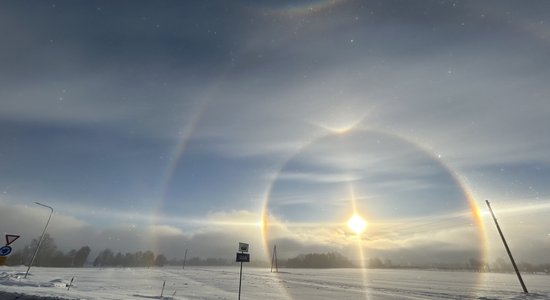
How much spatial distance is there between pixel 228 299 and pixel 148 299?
6039mm

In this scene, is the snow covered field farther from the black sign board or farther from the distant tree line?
the distant tree line

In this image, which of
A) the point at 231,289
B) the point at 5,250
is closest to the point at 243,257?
the point at 231,289

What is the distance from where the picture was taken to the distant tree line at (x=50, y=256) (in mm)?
144938

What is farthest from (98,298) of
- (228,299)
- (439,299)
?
(439,299)

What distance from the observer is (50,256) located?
15700cm

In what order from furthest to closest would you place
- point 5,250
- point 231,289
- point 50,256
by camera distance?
1. point 50,256
2. point 231,289
3. point 5,250

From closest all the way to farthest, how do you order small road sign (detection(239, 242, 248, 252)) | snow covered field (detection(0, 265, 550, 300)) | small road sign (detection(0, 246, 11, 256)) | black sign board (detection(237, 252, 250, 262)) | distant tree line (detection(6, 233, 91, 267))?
1. black sign board (detection(237, 252, 250, 262))
2. small road sign (detection(239, 242, 248, 252))
3. small road sign (detection(0, 246, 11, 256))
4. snow covered field (detection(0, 265, 550, 300))
5. distant tree line (detection(6, 233, 91, 267))

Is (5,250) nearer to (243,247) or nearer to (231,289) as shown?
(243,247)

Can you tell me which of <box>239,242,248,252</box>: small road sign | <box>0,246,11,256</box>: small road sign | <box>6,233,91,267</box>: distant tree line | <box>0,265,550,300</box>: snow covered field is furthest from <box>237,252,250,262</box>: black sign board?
<box>6,233,91,267</box>: distant tree line

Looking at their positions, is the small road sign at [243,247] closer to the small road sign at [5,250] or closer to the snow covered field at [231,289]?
the snow covered field at [231,289]

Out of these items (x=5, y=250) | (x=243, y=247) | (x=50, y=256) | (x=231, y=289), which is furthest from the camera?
(x=50, y=256)

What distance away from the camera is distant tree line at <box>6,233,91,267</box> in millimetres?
144938

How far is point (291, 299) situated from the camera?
25156 mm

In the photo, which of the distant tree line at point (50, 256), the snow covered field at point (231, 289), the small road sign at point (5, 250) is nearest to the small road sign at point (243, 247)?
the snow covered field at point (231, 289)
